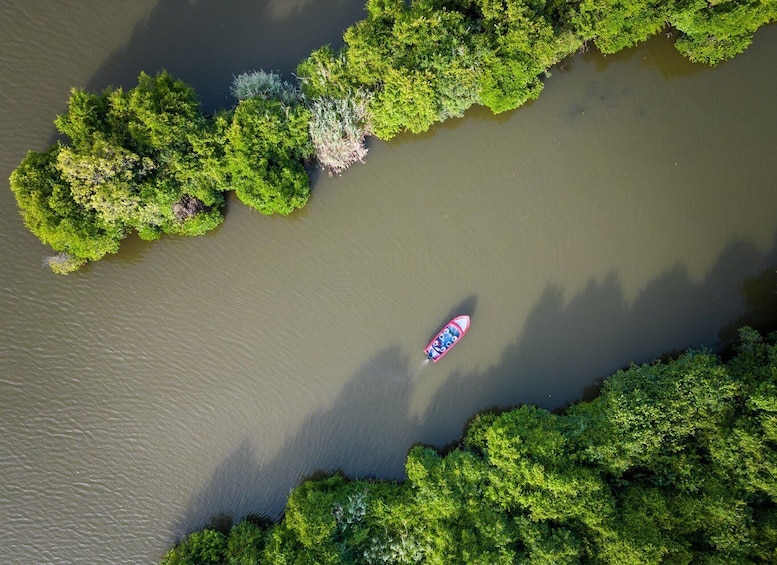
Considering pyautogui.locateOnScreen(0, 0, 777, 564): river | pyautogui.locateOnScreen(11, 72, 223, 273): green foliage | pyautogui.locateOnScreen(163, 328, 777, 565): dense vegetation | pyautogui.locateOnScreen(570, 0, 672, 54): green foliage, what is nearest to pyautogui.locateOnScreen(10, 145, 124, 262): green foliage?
pyautogui.locateOnScreen(11, 72, 223, 273): green foliage

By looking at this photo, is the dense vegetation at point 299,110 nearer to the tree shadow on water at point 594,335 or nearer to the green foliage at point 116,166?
the green foliage at point 116,166

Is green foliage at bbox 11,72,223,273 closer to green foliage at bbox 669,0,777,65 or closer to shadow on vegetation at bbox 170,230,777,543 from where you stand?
shadow on vegetation at bbox 170,230,777,543

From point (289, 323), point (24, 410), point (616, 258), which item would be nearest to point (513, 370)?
point (616, 258)

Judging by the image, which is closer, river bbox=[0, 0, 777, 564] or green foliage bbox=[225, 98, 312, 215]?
green foliage bbox=[225, 98, 312, 215]

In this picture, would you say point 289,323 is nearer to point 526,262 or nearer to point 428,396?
point 428,396

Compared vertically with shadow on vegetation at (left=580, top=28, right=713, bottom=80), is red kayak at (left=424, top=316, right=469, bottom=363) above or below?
below

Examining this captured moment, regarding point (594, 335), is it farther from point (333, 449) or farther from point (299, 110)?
point (299, 110)

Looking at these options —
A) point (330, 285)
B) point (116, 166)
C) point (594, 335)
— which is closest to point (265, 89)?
point (116, 166)
